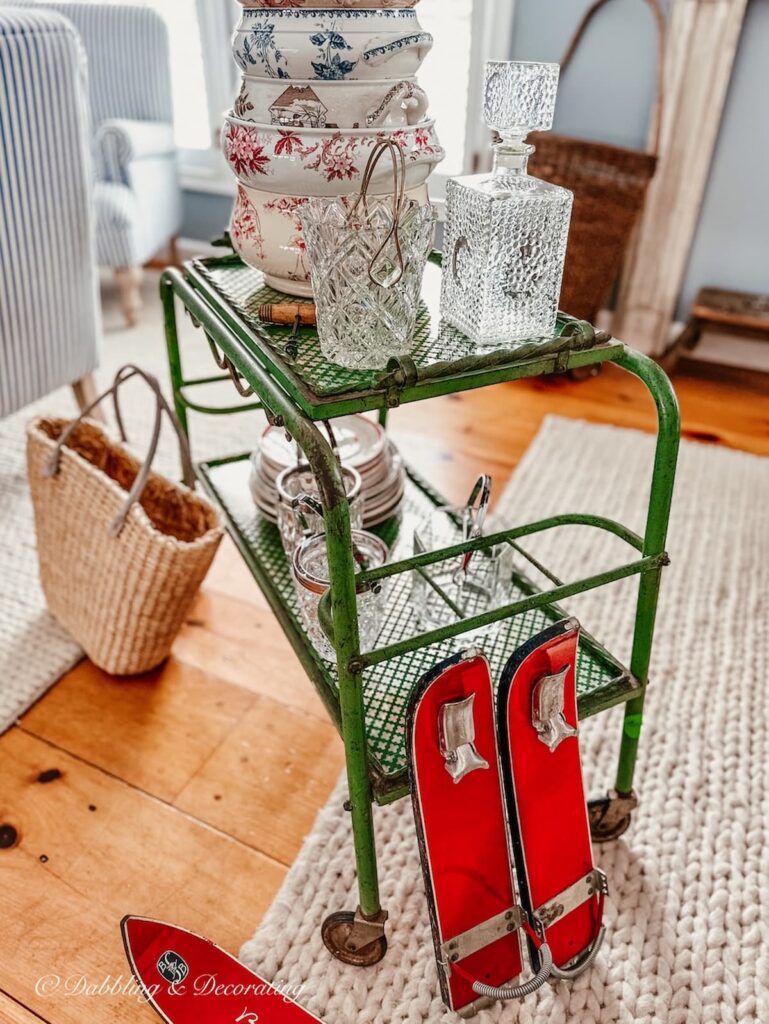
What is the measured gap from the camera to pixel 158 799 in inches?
43.2

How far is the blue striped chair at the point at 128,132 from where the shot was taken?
244 cm

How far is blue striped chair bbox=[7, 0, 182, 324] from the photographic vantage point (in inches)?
96.1

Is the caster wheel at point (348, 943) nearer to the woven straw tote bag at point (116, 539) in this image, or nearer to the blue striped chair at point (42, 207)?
the woven straw tote bag at point (116, 539)

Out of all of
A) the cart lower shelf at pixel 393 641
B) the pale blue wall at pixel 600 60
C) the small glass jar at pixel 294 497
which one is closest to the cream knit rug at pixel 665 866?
the cart lower shelf at pixel 393 641

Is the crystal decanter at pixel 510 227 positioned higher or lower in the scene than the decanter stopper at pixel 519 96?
lower

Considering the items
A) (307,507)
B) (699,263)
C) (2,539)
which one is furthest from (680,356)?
(2,539)

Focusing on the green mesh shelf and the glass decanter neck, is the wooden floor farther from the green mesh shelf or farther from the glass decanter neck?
the glass decanter neck

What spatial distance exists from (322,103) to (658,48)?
1780mm

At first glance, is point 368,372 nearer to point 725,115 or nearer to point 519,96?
point 519,96

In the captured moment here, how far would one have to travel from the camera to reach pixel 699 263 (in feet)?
7.90

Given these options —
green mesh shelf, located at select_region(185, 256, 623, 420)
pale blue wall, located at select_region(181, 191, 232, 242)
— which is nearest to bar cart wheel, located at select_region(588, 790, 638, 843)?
green mesh shelf, located at select_region(185, 256, 623, 420)

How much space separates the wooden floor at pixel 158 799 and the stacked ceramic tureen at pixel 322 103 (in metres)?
0.69

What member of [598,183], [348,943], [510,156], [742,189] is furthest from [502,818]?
[742,189]

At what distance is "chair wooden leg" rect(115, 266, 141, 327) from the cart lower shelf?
58.8 inches
